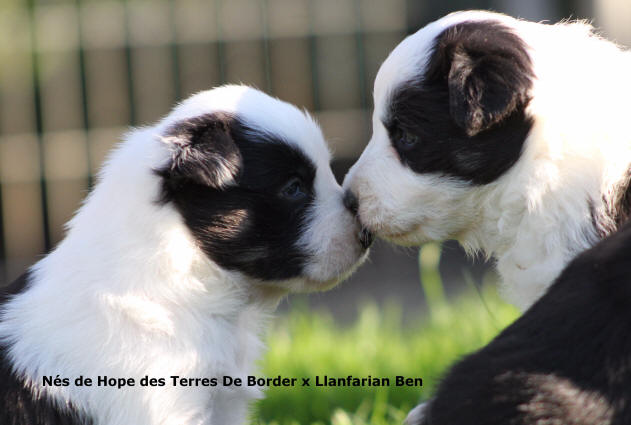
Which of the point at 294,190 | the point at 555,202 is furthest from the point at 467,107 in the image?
the point at 294,190

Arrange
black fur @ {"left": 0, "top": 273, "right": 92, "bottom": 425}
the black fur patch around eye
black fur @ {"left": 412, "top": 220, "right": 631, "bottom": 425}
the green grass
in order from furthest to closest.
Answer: the green grass, the black fur patch around eye, black fur @ {"left": 0, "top": 273, "right": 92, "bottom": 425}, black fur @ {"left": 412, "top": 220, "right": 631, "bottom": 425}

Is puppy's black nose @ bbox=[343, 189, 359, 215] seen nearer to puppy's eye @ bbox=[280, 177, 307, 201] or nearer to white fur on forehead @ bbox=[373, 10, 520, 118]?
puppy's eye @ bbox=[280, 177, 307, 201]

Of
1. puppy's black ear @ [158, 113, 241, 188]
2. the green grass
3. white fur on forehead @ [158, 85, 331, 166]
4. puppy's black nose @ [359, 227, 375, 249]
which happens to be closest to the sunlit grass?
the green grass

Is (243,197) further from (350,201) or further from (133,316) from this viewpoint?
(133,316)

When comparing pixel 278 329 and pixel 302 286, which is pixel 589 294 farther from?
pixel 278 329

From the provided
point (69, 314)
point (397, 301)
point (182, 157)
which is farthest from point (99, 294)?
point (397, 301)

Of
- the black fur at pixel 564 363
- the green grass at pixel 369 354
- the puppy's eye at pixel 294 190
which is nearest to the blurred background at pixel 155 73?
the green grass at pixel 369 354
